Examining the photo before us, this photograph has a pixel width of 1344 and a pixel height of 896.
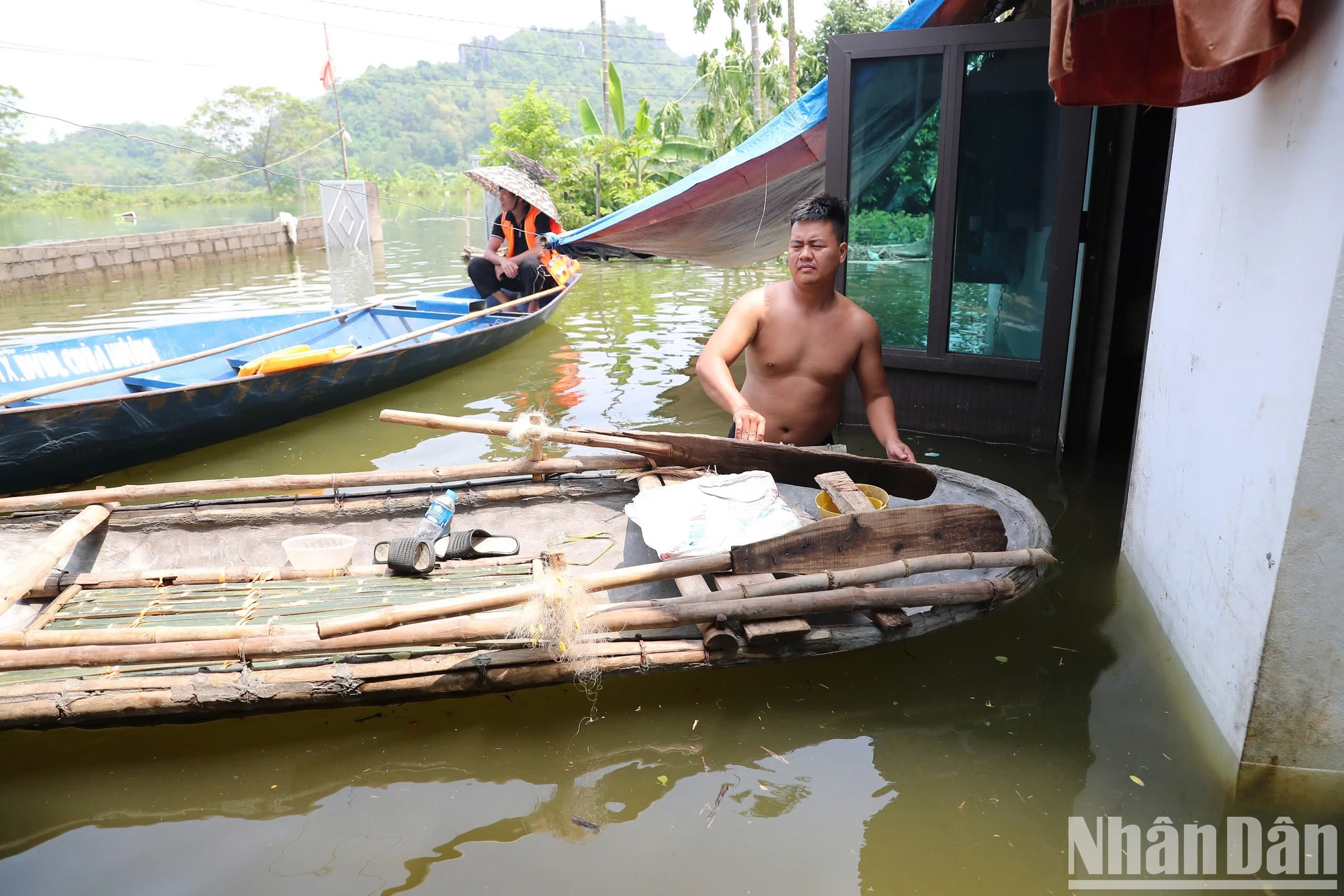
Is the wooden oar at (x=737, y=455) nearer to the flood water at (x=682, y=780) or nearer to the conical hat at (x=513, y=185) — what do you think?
the flood water at (x=682, y=780)

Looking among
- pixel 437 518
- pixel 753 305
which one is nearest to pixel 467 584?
pixel 437 518

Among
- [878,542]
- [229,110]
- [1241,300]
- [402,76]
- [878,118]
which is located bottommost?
[878,542]

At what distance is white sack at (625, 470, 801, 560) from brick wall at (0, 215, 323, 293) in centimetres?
1375

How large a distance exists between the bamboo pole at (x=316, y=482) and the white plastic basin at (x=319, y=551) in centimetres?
27

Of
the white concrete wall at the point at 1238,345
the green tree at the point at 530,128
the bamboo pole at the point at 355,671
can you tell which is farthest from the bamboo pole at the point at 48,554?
the green tree at the point at 530,128

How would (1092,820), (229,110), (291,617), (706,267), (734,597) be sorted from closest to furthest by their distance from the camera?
(1092,820) < (734,597) < (291,617) < (706,267) < (229,110)

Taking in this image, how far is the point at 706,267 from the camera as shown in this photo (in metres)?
14.4

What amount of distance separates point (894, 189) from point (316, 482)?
386 centimetres

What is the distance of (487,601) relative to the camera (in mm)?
2508

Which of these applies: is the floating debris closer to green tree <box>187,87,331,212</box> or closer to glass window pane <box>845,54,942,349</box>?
glass window pane <box>845,54,942,349</box>

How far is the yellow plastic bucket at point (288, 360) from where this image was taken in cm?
571

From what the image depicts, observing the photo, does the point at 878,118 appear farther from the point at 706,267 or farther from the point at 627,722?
the point at 706,267

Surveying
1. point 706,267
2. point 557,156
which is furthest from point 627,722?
point 557,156

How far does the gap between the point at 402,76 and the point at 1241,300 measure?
74.6m
